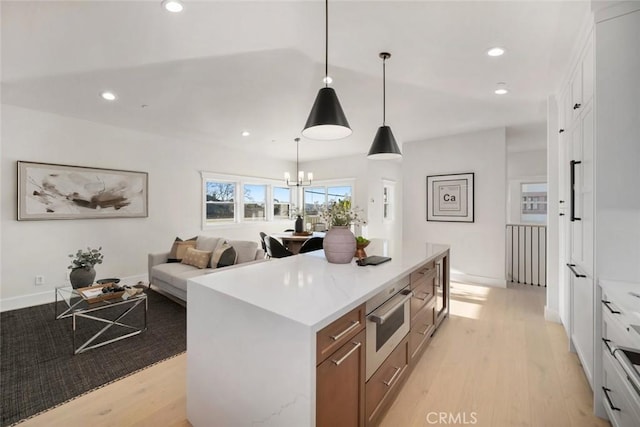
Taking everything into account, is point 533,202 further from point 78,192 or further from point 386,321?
point 78,192

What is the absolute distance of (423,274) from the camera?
2.40 m

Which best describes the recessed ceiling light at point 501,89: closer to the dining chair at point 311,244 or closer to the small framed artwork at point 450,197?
the small framed artwork at point 450,197

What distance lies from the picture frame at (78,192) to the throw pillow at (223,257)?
1.93 m

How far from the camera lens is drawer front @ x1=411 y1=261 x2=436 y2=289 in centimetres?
219

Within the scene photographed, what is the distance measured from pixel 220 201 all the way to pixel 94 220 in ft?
7.51

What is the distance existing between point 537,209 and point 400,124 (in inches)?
172

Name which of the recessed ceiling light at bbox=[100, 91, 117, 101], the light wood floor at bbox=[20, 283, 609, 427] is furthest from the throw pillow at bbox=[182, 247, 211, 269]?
the recessed ceiling light at bbox=[100, 91, 117, 101]

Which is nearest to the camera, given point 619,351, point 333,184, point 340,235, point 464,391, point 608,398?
point 619,351

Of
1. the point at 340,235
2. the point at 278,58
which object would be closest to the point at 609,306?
the point at 340,235

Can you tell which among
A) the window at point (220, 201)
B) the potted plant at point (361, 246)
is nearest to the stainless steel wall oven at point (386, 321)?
the potted plant at point (361, 246)

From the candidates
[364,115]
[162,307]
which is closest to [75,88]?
[162,307]

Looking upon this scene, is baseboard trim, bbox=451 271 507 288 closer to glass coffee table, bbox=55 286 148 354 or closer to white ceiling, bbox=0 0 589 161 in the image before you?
white ceiling, bbox=0 0 589 161

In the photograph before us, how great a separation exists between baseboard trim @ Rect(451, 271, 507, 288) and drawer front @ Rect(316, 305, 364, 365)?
4.23 metres

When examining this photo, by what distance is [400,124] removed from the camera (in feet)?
14.7
